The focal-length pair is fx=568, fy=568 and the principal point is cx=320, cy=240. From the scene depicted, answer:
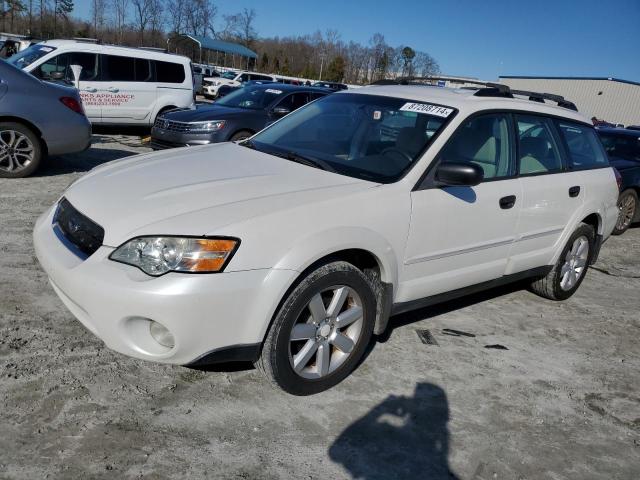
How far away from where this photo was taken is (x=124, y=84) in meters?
11.5

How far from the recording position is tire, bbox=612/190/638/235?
28.8ft

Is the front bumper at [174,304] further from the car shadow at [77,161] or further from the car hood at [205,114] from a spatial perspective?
the car hood at [205,114]

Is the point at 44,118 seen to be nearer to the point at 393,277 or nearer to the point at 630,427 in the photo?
the point at 393,277

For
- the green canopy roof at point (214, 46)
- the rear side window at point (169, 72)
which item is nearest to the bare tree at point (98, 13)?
the green canopy roof at point (214, 46)

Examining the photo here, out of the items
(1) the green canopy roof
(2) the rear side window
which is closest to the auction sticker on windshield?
(2) the rear side window

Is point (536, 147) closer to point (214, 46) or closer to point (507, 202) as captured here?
point (507, 202)

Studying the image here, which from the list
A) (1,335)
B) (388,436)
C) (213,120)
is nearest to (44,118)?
(213,120)

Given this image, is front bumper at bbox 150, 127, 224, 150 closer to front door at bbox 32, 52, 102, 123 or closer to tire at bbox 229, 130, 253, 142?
tire at bbox 229, 130, 253, 142

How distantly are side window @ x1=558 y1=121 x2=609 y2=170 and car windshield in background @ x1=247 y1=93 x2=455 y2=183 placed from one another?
1.61 metres

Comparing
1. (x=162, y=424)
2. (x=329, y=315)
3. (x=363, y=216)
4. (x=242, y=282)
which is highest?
(x=363, y=216)

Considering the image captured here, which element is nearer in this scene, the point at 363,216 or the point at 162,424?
the point at 162,424

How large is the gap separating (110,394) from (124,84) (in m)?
9.83

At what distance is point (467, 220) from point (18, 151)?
587cm

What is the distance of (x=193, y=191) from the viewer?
3.00 m
